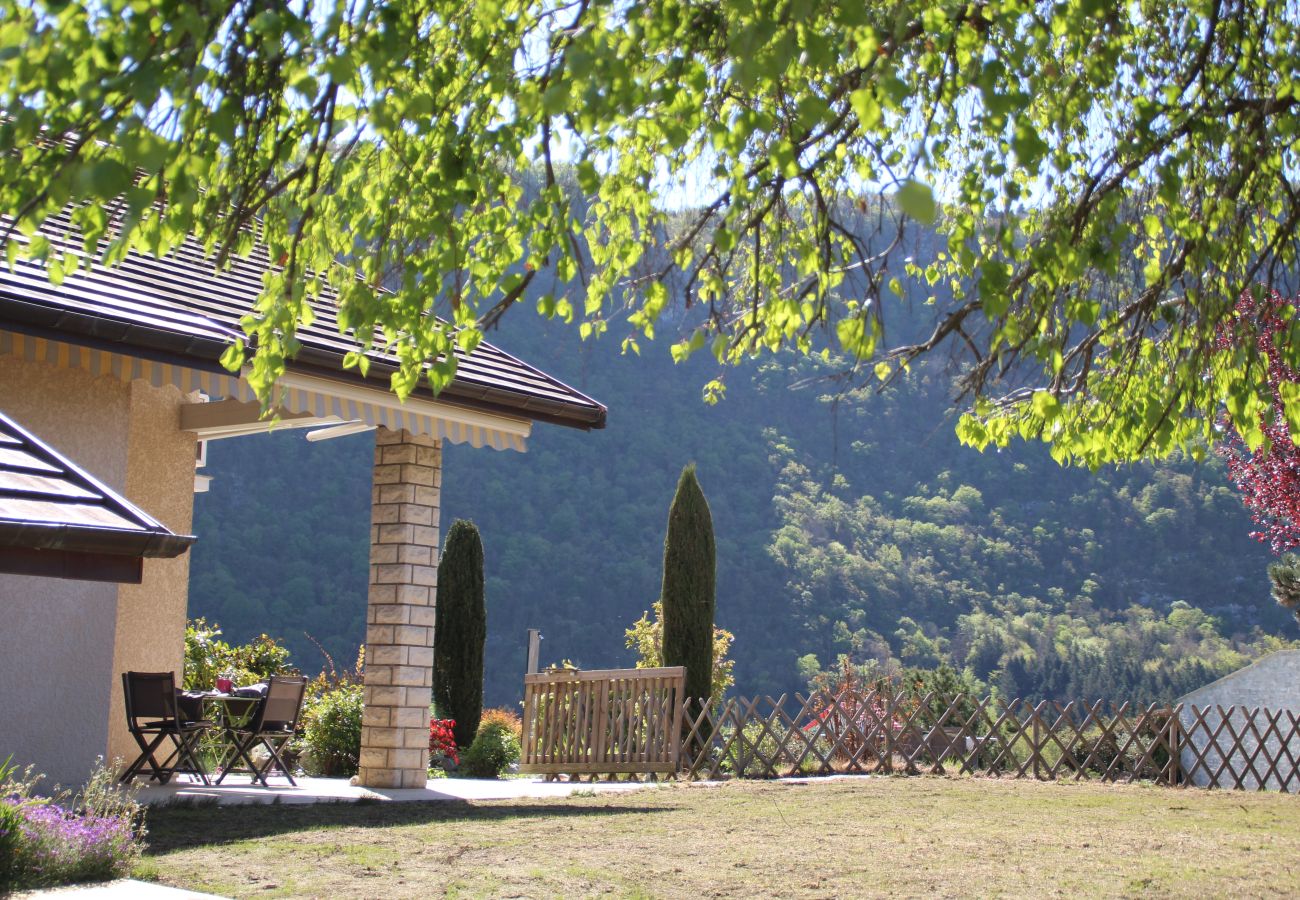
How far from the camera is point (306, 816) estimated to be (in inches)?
318

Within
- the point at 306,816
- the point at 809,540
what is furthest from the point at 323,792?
the point at 809,540

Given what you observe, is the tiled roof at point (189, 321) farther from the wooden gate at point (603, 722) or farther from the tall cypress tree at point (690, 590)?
the tall cypress tree at point (690, 590)

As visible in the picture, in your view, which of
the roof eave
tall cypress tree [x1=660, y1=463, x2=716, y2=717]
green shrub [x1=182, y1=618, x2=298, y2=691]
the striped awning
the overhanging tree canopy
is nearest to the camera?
the overhanging tree canopy

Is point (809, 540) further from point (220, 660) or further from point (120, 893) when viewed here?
point (120, 893)

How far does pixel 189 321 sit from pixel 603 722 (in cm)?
788

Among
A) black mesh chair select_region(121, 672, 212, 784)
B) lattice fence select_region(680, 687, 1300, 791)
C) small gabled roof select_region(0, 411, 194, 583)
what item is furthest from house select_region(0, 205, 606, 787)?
lattice fence select_region(680, 687, 1300, 791)

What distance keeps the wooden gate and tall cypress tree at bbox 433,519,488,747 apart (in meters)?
2.65

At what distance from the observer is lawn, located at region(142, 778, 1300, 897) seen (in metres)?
5.88

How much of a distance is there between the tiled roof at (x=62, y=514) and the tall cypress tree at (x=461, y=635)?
1295 cm

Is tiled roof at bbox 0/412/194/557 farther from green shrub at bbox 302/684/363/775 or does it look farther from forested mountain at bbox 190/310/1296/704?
forested mountain at bbox 190/310/1296/704

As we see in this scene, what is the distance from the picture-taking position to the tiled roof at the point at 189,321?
293 inches

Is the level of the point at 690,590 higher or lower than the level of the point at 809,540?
lower

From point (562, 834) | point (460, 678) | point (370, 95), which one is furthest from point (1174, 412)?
point (460, 678)

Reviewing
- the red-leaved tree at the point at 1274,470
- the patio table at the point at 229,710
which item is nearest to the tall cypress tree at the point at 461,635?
the patio table at the point at 229,710
